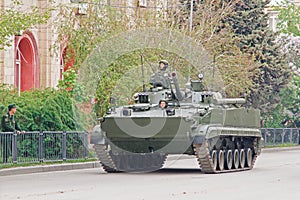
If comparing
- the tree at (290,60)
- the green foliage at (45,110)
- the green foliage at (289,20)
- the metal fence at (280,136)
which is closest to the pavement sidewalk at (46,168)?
the green foliage at (45,110)

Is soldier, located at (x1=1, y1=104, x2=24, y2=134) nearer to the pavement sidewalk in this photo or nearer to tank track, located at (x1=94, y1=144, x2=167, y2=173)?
the pavement sidewalk

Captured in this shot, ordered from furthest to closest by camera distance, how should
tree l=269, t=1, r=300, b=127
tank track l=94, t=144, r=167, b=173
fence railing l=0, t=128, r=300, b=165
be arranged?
tree l=269, t=1, r=300, b=127 < fence railing l=0, t=128, r=300, b=165 < tank track l=94, t=144, r=167, b=173

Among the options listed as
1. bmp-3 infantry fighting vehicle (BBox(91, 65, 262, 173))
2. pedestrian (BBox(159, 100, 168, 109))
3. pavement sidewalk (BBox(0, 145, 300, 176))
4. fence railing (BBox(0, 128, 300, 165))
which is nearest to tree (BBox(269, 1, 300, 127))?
fence railing (BBox(0, 128, 300, 165))

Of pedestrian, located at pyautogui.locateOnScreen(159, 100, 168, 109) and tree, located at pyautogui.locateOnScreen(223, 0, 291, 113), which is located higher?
tree, located at pyautogui.locateOnScreen(223, 0, 291, 113)

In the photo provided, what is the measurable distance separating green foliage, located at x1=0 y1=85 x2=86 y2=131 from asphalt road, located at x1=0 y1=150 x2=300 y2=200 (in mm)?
2988

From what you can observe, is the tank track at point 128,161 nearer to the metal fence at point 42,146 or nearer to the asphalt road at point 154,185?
the asphalt road at point 154,185

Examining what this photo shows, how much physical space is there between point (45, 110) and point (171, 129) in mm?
6074

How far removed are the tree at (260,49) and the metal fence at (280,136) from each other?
1470 millimetres

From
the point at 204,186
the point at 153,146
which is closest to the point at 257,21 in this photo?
the point at 153,146

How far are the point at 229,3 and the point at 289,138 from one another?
12176mm

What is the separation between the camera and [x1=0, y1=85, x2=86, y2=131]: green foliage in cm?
2741

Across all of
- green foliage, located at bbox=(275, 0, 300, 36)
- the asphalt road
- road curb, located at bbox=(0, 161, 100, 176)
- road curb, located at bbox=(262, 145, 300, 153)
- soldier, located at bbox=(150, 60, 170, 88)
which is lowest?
road curb, located at bbox=(262, 145, 300, 153)

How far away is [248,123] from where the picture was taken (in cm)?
2644

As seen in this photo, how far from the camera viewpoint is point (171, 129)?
2286 cm
